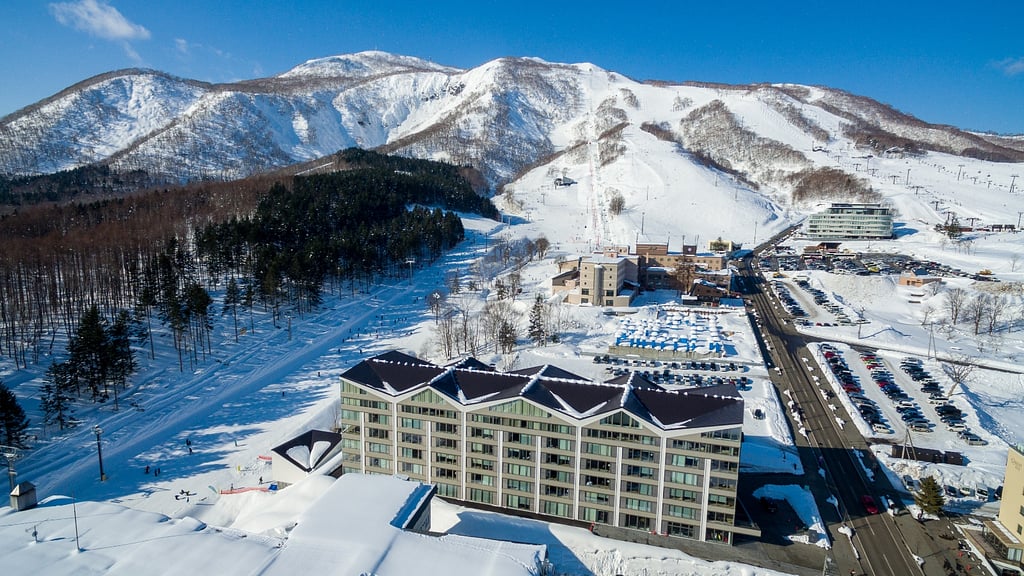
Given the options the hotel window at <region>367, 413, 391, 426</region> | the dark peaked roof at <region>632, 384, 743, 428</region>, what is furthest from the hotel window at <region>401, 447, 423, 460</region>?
the dark peaked roof at <region>632, 384, 743, 428</region>

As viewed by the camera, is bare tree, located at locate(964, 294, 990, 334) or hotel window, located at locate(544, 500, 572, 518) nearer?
hotel window, located at locate(544, 500, 572, 518)

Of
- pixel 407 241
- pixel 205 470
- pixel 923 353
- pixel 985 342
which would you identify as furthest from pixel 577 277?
pixel 205 470

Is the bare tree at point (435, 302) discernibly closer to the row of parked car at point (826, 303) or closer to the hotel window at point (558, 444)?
the hotel window at point (558, 444)

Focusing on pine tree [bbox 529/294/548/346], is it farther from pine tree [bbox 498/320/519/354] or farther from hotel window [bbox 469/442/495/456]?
hotel window [bbox 469/442/495/456]

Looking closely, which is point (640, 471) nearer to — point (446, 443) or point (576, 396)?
point (576, 396)

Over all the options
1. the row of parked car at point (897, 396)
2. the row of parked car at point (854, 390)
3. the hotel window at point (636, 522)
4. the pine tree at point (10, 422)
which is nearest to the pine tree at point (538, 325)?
the row of parked car at point (854, 390)

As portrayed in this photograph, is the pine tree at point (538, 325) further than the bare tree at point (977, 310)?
No

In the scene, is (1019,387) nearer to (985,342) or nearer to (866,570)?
(985,342)
